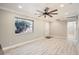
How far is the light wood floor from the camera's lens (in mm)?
2102

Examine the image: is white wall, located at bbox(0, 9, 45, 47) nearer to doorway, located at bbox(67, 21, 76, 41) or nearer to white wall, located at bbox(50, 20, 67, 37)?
white wall, located at bbox(50, 20, 67, 37)

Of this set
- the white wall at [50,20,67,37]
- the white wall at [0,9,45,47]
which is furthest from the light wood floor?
the white wall at [0,9,45,47]

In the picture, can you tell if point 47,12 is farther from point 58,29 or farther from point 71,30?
point 71,30

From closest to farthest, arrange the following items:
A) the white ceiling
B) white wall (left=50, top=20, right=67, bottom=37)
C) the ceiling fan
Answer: the white ceiling
the ceiling fan
white wall (left=50, top=20, right=67, bottom=37)

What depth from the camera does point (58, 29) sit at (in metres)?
2.39

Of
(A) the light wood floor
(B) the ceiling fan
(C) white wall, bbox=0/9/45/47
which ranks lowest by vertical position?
(A) the light wood floor

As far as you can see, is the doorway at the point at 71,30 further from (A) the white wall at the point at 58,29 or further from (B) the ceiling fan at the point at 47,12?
(B) the ceiling fan at the point at 47,12

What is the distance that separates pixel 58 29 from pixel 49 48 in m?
0.52

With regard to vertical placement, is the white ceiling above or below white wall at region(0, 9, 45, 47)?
above

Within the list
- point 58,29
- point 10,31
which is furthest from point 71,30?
point 10,31

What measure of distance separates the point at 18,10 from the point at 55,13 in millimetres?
877

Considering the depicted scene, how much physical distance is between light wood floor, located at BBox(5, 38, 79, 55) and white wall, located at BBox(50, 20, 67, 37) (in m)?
0.13

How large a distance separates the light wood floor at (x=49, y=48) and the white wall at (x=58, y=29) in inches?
5.2

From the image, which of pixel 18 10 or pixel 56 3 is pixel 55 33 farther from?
pixel 18 10
